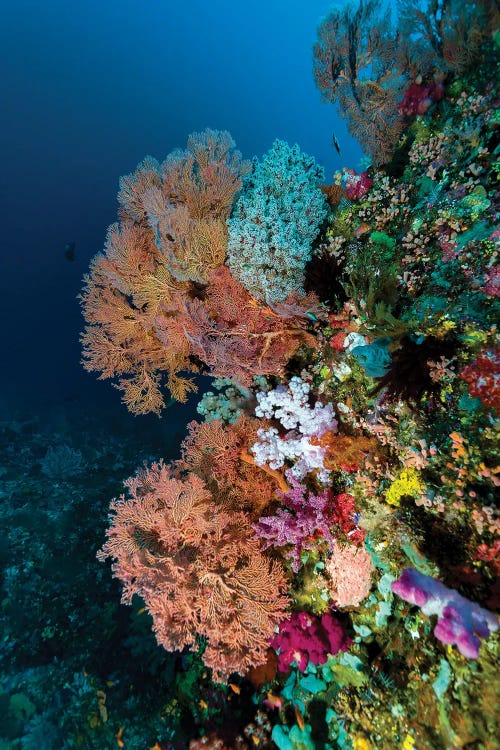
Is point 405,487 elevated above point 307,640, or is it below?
above

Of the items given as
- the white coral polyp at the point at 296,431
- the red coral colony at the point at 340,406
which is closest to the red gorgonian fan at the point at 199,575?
the red coral colony at the point at 340,406

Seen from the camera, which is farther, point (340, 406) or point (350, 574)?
point (340, 406)

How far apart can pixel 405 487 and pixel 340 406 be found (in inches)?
53.8

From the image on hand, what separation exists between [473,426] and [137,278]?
5.02 m

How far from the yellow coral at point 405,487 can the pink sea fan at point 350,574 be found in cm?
104

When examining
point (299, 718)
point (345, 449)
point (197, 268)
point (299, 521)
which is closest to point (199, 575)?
point (299, 521)

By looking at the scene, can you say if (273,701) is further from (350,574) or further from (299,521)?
(299,521)

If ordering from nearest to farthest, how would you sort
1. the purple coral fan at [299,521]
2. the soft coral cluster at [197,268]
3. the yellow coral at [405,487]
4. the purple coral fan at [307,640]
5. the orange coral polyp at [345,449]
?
the yellow coral at [405,487]
the orange coral polyp at [345,449]
the purple coral fan at [307,640]
the purple coral fan at [299,521]
the soft coral cluster at [197,268]

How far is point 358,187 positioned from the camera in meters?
5.41

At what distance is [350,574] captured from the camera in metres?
4.17

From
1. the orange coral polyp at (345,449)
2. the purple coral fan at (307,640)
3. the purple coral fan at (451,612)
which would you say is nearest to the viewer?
the purple coral fan at (451,612)

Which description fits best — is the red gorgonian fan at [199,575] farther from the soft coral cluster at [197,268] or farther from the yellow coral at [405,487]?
the soft coral cluster at [197,268]

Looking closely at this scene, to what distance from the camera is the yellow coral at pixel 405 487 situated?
343 cm

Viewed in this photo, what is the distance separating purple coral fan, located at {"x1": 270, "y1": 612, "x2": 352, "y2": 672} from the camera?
413cm
